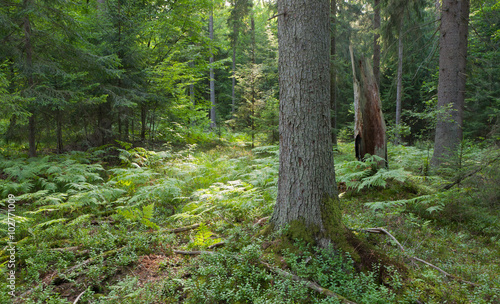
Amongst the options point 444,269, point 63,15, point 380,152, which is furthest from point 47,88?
point 444,269

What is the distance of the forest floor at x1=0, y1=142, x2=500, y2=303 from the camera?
2727 millimetres

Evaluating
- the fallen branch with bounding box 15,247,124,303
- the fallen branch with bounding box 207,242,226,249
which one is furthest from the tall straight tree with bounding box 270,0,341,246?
the fallen branch with bounding box 15,247,124,303

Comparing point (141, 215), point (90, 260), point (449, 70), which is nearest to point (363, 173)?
point (449, 70)

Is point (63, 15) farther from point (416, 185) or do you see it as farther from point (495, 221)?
point (495, 221)

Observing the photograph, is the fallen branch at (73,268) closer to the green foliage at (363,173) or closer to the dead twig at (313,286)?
the dead twig at (313,286)

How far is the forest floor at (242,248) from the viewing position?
2.73 meters

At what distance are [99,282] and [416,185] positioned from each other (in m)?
6.12

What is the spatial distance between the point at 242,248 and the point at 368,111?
188 inches

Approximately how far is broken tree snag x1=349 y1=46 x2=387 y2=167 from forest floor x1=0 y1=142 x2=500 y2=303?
480mm

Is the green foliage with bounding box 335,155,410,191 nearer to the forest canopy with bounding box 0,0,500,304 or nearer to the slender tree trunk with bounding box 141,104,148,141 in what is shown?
the forest canopy with bounding box 0,0,500,304

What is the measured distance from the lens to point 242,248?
330 centimetres

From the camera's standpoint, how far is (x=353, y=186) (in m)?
5.78

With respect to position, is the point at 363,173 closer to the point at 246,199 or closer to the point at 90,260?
the point at 246,199

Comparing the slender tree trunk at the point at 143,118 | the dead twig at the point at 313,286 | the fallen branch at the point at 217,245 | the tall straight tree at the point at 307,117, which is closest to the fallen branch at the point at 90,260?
the fallen branch at the point at 217,245
